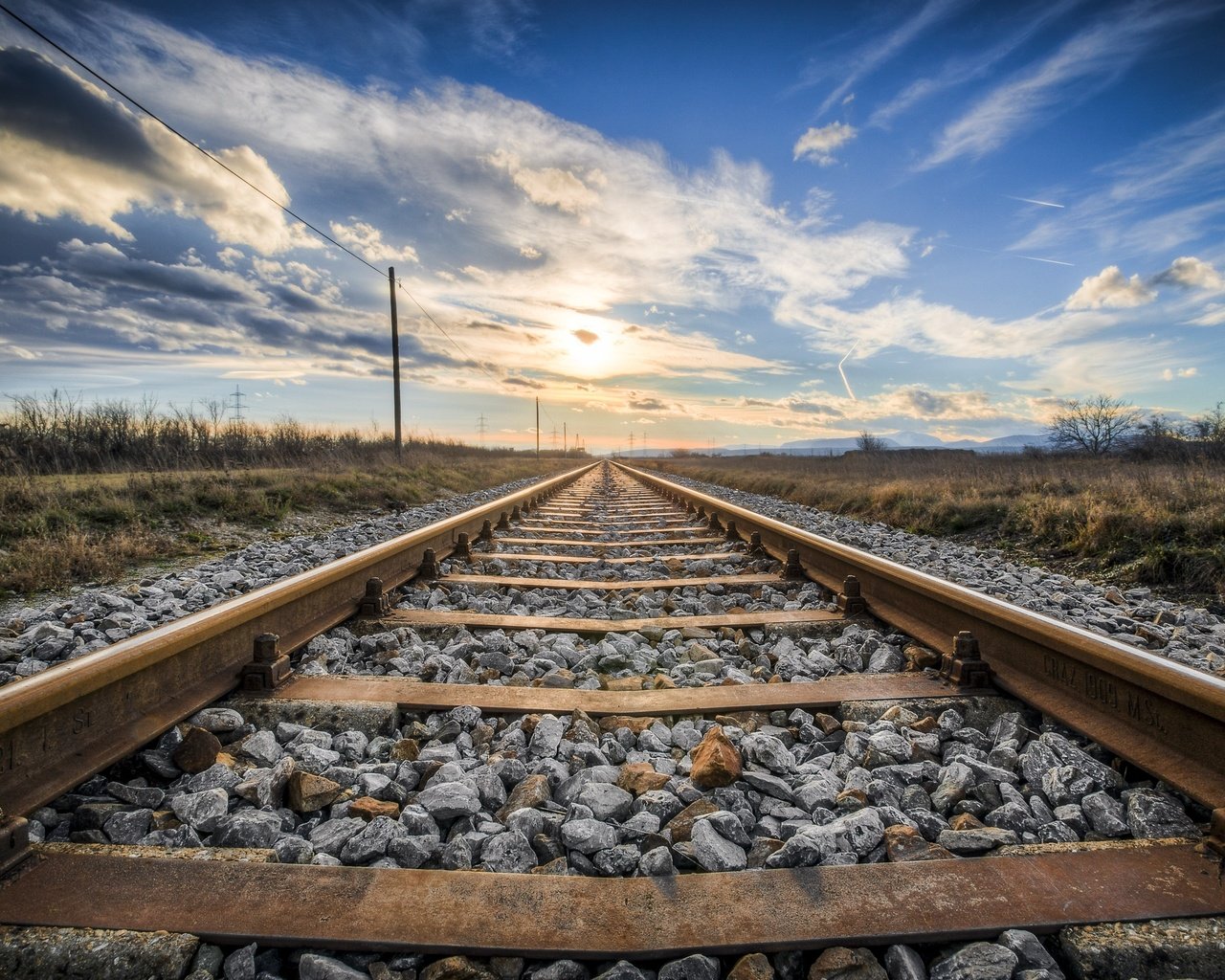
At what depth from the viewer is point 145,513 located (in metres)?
7.11

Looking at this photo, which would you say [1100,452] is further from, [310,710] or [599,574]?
[310,710]

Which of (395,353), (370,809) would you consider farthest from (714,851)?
(395,353)

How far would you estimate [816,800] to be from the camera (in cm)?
171

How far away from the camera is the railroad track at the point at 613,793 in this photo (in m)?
1.23

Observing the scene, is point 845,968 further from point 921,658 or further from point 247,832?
point 921,658

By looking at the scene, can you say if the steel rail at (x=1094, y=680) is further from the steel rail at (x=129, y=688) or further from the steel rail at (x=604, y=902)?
the steel rail at (x=129, y=688)

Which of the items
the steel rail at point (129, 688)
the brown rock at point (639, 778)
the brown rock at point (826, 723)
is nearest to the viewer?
the steel rail at point (129, 688)

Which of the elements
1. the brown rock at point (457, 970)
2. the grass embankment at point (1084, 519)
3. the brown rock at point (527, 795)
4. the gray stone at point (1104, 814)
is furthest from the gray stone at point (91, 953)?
the grass embankment at point (1084, 519)

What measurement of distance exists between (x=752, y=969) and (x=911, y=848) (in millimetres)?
516

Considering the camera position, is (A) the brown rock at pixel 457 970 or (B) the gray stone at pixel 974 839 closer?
(A) the brown rock at pixel 457 970

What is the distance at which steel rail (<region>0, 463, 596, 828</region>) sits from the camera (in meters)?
1.62

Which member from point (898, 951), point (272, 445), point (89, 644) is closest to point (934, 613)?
point (898, 951)

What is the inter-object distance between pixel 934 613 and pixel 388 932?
2.55 metres

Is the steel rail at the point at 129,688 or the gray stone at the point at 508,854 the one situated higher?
the steel rail at the point at 129,688
